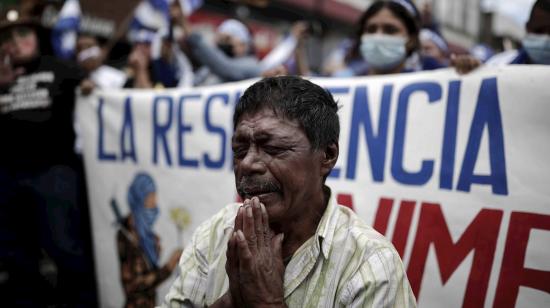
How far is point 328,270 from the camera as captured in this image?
1690mm

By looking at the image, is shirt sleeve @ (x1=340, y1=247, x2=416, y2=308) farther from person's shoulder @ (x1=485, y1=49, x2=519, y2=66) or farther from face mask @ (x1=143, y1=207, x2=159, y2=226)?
face mask @ (x1=143, y1=207, x2=159, y2=226)

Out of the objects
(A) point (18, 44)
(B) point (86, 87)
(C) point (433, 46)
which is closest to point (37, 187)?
(B) point (86, 87)

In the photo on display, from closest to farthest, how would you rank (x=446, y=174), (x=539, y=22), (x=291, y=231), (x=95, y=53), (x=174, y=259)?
(x=291, y=231) < (x=446, y=174) < (x=539, y=22) < (x=174, y=259) < (x=95, y=53)

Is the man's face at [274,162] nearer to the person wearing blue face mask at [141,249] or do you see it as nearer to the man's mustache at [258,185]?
the man's mustache at [258,185]

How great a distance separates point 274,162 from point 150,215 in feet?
6.73

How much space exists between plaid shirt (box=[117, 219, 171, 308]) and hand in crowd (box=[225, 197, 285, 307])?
6.17 feet

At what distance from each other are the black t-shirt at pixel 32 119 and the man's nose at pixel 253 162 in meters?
2.62

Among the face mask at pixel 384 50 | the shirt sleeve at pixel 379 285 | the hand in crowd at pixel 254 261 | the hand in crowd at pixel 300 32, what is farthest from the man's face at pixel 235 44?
the shirt sleeve at pixel 379 285

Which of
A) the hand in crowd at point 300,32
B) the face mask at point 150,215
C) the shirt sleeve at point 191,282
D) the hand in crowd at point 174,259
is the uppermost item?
the hand in crowd at point 300,32

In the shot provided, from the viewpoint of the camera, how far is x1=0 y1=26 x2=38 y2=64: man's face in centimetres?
394

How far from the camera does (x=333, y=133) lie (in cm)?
181

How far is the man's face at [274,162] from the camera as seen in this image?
1.71m

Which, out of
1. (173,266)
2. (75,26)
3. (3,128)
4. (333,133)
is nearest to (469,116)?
(333,133)

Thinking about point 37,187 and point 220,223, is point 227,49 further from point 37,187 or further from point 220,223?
point 220,223
